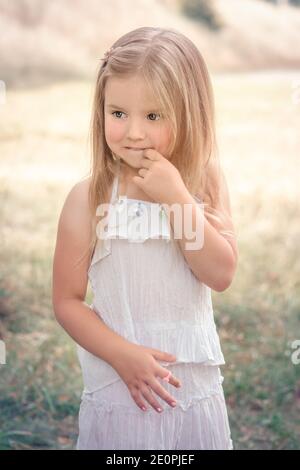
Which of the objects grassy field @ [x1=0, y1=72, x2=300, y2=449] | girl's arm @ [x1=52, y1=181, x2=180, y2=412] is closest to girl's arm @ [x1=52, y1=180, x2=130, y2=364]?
girl's arm @ [x1=52, y1=181, x2=180, y2=412]

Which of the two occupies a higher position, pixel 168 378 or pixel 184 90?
pixel 184 90

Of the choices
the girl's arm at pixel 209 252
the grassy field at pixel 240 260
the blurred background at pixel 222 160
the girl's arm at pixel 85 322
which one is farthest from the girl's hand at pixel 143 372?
the blurred background at pixel 222 160

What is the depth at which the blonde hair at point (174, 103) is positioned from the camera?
1592 mm

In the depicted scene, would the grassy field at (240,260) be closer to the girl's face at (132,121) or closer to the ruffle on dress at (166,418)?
the ruffle on dress at (166,418)

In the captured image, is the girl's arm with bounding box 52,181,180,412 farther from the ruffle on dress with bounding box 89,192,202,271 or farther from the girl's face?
the girl's face

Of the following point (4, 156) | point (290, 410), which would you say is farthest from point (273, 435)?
point (4, 156)

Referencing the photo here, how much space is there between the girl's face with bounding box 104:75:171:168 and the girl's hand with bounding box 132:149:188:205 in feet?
0.06

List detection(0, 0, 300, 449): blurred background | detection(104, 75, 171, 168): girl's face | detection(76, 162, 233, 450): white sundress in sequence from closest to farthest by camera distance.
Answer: detection(104, 75, 171, 168): girl's face < detection(76, 162, 233, 450): white sundress < detection(0, 0, 300, 449): blurred background

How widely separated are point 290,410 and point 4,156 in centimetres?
241

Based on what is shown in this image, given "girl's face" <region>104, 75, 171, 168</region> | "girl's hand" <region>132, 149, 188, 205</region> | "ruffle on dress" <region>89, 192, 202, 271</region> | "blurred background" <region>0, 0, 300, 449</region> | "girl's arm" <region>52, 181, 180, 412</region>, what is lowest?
"girl's arm" <region>52, 181, 180, 412</region>

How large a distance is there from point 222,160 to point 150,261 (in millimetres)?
3209

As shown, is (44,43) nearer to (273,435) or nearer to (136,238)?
(273,435)

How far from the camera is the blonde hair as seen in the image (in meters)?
1.59

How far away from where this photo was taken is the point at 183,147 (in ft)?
5.51
